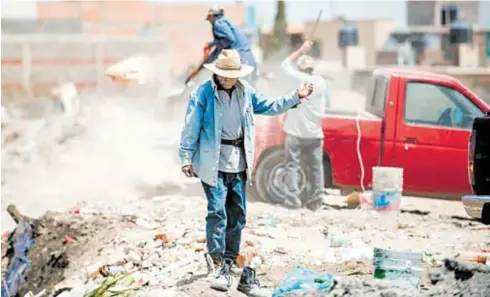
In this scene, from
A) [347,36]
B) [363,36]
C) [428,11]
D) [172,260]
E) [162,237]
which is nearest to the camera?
[172,260]

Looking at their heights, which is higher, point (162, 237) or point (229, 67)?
point (229, 67)

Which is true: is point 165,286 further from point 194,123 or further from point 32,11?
point 32,11

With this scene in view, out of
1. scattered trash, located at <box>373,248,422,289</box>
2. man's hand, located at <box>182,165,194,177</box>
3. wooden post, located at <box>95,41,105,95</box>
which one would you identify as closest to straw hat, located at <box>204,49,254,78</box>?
man's hand, located at <box>182,165,194,177</box>

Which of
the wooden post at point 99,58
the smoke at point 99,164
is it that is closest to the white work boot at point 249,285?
the smoke at point 99,164

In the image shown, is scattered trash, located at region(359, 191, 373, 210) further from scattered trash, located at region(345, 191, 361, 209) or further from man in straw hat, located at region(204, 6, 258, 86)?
man in straw hat, located at region(204, 6, 258, 86)

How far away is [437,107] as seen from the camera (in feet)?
35.3

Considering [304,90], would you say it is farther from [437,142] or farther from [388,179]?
[437,142]

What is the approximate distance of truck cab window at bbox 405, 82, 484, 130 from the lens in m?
10.7

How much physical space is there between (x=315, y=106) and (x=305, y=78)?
341 millimetres

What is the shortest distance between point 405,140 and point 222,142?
3.75 m

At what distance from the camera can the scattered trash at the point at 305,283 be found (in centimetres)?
712

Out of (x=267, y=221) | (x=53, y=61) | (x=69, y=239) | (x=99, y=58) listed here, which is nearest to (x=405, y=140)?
(x=267, y=221)

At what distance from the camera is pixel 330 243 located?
9.15 metres

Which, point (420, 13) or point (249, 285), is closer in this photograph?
point (249, 285)
